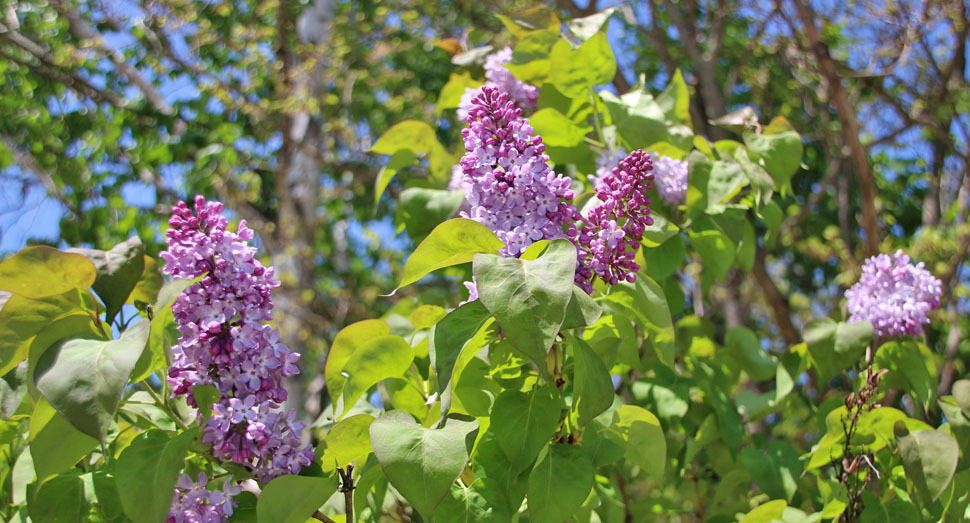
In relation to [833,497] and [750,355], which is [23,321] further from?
[750,355]

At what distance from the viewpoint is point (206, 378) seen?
1093mm

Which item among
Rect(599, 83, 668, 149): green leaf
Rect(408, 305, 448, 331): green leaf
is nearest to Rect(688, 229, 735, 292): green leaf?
Rect(599, 83, 668, 149): green leaf

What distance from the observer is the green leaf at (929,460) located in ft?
4.04

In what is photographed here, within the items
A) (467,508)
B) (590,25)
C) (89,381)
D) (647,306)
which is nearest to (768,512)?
(647,306)

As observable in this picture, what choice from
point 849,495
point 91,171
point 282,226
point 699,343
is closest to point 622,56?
point 282,226

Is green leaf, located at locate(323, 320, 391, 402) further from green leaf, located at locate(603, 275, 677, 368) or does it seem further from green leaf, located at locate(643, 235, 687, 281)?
green leaf, located at locate(643, 235, 687, 281)

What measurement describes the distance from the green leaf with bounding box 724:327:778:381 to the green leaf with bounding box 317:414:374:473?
1053 mm

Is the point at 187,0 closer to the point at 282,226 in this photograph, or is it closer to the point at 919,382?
the point at 282,226

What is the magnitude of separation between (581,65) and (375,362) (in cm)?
73

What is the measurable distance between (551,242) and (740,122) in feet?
2.89

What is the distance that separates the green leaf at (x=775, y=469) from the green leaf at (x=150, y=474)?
989 mm

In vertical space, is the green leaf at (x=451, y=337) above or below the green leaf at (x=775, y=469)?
above

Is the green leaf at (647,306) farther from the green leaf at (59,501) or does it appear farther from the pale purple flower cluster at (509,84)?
the green leaf at (59,501)

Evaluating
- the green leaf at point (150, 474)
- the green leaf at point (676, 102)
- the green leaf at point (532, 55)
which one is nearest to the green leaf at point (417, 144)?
the green leaf at point (532, 55)
